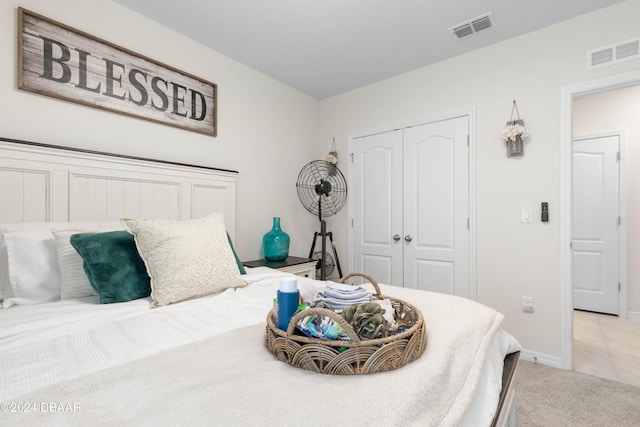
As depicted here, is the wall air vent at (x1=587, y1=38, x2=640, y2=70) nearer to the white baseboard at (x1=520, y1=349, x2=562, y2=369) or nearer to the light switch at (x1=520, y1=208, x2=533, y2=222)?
the light switch at (x1=520, y1=208, x2=533, y2=222)

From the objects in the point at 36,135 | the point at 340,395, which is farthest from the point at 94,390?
the point at 36,135

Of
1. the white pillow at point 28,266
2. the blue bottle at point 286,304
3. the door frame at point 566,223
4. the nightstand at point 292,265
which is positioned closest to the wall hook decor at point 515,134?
the door frame at point 566,223

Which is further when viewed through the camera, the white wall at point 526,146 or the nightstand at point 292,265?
the nightstand at point 292,265

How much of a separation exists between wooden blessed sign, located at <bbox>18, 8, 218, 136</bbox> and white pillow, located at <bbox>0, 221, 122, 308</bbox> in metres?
0.89

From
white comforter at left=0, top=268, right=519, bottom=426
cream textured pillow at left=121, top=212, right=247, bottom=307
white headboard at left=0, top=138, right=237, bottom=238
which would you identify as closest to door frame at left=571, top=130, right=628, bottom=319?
white comforter at left=0, top=268, right=519, bottom=426

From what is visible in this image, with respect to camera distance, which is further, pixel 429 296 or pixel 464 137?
pixel 464 137

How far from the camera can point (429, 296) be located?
59.6 inches

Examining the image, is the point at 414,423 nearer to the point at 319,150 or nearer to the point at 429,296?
the point at 429,296

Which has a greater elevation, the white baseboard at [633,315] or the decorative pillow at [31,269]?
the decorative pillow at [31,269]

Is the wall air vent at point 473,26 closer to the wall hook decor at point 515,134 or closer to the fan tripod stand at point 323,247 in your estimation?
the wall hook decor at point 515,134

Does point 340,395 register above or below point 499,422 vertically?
above

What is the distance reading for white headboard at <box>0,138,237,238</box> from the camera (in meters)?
1.71

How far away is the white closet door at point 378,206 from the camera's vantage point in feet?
10.7

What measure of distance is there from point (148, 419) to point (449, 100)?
314 centimetres
